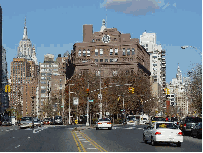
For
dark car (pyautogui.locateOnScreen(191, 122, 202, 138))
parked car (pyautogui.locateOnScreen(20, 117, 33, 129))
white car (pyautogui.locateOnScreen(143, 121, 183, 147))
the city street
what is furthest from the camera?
parked car (pyautogui.locateOnScreen(20, 117, 33, 129))

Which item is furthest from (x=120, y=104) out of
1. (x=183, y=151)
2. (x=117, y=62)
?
(x=183, y=151)

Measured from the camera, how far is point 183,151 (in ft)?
86.4

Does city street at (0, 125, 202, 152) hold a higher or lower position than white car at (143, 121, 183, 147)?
lower

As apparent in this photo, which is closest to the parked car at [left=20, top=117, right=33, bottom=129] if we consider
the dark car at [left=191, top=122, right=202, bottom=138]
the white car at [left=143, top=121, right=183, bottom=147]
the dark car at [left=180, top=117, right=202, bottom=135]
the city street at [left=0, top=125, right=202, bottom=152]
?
the city street at [left=0, top=125, right=202, bottom=152]

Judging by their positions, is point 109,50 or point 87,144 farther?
point 109,50

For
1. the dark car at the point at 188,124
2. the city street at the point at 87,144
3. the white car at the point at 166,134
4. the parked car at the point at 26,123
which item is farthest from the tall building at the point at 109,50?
the white car at the point at 166,134

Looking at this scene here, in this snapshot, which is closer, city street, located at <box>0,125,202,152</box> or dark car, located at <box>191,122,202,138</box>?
city street, located at <box>0,125,202,152</box>

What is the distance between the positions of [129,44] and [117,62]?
8.08m

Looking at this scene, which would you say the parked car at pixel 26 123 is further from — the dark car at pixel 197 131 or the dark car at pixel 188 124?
the dark car at pixel 197 131

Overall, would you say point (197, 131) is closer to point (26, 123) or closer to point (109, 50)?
point (26, 123)

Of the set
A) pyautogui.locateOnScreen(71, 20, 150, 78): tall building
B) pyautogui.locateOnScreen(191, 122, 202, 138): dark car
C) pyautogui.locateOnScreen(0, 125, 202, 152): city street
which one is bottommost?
pyautogui.locateOnScreen(0, 125, 202, 152): city street

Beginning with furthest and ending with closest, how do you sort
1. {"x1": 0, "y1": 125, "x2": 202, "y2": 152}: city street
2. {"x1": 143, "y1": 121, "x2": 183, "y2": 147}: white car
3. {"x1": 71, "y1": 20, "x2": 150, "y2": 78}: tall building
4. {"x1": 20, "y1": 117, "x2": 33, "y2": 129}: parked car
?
{"x1": 71, "y1": 20, "x2": 150, "y2": 78}: tall building
{"x1": 20, "y1": 117, "x2": 33, "y2": 129}: parked car
{"x1": 143, "y1": 121, "x2": 183, "y2": 147}: white car
{"x1": 0, "y1": 125, "x2": 202, "y2": 152}: city street

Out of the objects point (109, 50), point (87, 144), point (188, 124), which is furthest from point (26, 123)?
point (109, 50)

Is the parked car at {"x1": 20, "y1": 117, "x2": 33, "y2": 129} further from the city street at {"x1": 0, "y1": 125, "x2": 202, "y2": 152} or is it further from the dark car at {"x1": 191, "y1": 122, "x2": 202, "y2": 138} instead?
the dark car at {"x1": 191, "y1": 122, "x2": 202, "y2": 138}
